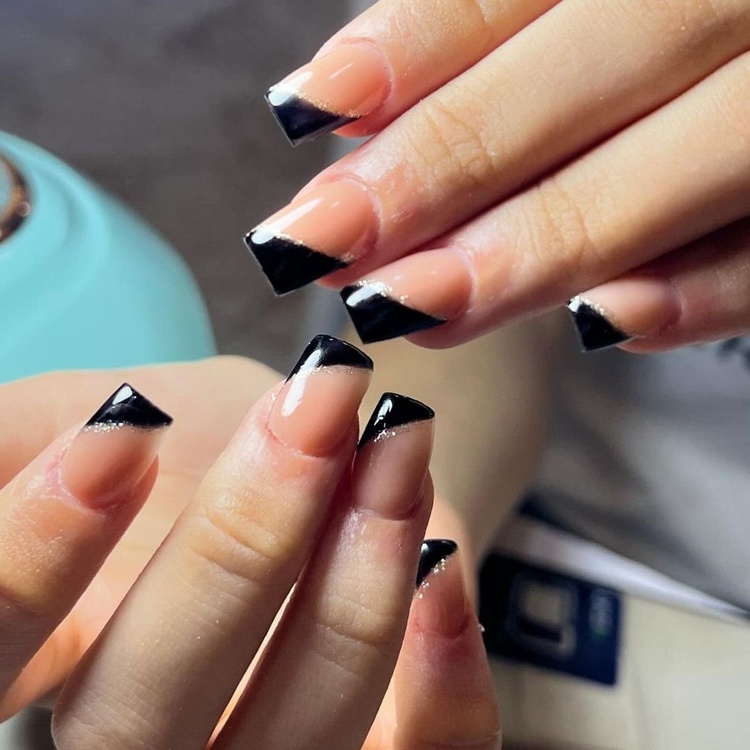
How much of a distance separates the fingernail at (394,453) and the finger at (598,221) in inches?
1.2

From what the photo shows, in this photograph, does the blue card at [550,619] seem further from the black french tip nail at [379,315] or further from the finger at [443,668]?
the black french tip nail at [379,315]

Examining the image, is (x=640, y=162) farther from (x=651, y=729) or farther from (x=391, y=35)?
(x=651, y=729)

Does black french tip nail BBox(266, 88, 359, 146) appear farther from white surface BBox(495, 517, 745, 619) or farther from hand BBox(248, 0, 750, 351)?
white surface BBox(495, 517, 745, 619)

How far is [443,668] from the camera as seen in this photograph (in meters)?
0.38

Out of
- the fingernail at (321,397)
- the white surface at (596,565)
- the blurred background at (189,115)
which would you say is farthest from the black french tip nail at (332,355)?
the blurred background at (189,115)

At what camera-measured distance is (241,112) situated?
1.20m

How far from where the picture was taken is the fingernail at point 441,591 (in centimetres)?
37

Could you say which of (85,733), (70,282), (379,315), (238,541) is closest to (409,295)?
(379,315)

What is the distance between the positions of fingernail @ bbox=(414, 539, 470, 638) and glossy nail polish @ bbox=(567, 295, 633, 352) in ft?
0.38

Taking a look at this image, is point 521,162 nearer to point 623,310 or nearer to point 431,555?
point 623,310

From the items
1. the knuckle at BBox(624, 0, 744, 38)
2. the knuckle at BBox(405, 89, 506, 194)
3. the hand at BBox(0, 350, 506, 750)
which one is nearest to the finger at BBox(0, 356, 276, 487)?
the hand at BBox(0, 350, 506, 750)

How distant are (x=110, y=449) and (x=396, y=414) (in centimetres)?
11

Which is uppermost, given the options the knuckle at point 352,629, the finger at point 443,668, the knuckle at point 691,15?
the knuckle at point 691,15

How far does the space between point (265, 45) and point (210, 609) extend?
110 cm
